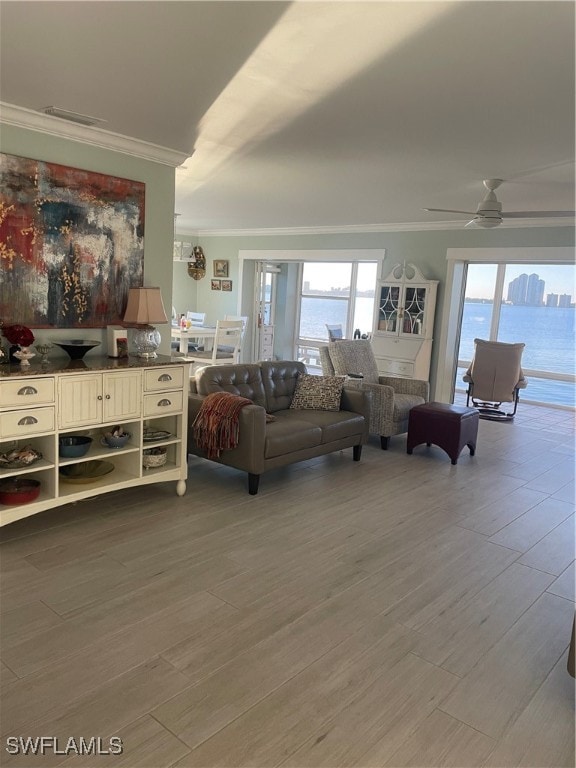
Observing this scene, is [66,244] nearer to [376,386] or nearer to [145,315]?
[145,315]

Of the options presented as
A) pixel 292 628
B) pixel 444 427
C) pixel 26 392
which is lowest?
pixel 292 628

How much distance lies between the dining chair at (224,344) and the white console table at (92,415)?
158 inches

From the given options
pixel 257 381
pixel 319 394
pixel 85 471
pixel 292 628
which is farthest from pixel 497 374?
pixel 292 628

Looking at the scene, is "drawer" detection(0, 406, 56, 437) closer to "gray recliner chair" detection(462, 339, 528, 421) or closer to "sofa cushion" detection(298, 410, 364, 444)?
"sofa cushion" detection(298, 410, 364, 444)

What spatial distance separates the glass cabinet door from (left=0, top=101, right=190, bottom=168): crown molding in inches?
156

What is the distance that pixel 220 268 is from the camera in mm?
10422

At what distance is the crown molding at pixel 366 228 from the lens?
658 centimetres

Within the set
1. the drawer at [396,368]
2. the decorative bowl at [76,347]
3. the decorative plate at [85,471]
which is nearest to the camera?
the decorative plate at [85,471]

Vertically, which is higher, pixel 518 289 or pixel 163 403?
pixel 518 289

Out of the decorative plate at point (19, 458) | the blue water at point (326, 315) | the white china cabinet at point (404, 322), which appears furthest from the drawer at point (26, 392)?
the blue water at point (326, 315)

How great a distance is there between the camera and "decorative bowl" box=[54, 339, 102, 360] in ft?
12.4

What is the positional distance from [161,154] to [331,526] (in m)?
2.87

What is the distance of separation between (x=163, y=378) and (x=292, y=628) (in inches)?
76.1

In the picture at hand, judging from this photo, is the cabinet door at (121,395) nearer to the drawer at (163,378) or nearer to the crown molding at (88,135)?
the drawer at (163,378)
